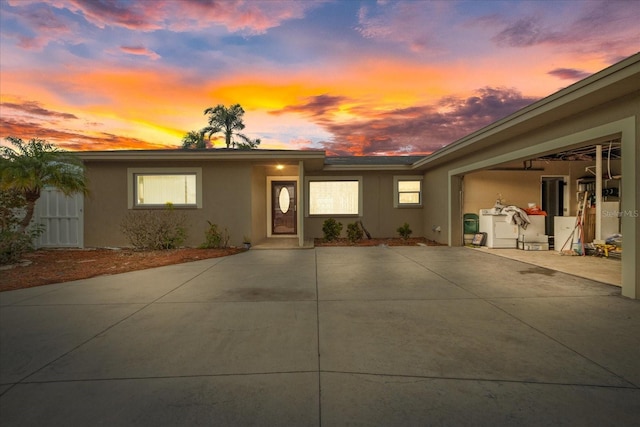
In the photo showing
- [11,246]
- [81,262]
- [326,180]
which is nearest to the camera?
[11,246]

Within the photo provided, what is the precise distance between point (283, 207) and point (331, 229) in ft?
8.40

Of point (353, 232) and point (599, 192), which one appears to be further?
point (353, 232)

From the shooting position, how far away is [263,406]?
6.43ft

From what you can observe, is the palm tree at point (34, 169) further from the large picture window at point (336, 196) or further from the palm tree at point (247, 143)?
the palm tree at point (247, 143)

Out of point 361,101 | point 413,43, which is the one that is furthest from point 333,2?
point 361,101

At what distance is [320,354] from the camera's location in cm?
269

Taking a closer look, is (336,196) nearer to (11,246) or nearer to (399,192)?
(399,192)

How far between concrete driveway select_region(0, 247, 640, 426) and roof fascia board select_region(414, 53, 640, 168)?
9.60 feet

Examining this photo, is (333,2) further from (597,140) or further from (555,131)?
(597,140)

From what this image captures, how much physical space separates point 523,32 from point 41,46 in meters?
13.4

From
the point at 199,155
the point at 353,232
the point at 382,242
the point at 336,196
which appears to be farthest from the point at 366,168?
the point at 199,155

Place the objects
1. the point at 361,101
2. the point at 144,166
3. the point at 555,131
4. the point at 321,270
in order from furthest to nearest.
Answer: the point at 361,101
the point at 144,166
the point at 321,270
the point at 555,131

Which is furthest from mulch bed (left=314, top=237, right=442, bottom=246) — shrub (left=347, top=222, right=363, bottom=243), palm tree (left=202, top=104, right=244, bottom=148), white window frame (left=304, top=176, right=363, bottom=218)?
palm tree (left=202, top=104, right=244, bottom=148)

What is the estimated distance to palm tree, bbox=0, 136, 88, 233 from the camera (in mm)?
6996
